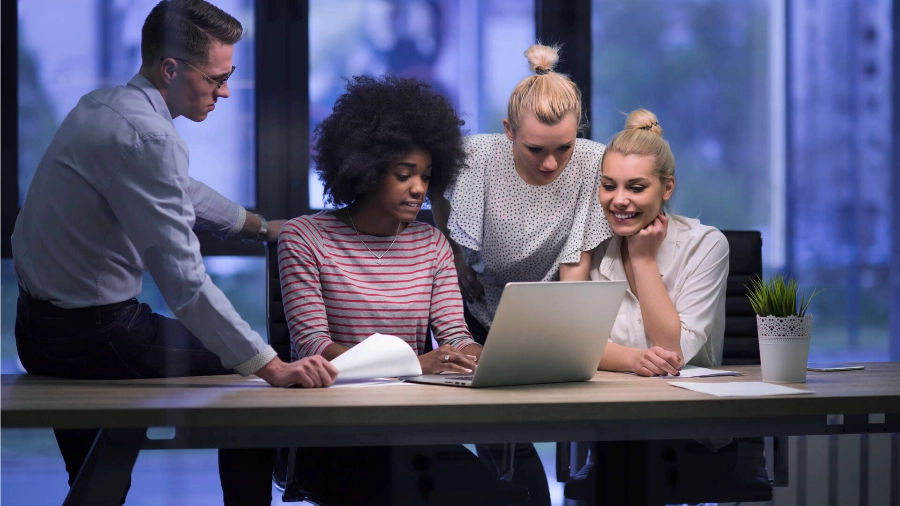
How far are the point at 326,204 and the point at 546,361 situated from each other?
0.68 metres

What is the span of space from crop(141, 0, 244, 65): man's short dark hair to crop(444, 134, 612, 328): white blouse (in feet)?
2.02

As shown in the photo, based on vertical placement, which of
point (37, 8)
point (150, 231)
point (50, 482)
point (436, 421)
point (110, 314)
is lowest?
point (50, 482)

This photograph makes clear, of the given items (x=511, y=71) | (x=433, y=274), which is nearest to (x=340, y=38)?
(x=511, y=71)

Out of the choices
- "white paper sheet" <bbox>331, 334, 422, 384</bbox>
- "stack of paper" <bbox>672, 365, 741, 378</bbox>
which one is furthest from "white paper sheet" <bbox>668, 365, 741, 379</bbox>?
"white paper sheet" <bbox>331, 334, 422, 384</bbox>

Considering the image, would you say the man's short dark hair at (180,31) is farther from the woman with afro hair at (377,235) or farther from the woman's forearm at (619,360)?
the woman's forearm at (619,360)

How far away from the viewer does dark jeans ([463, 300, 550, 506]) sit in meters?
1.28

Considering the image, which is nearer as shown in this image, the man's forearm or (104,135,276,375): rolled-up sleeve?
(104,135,276,375): rolled-up sleeve

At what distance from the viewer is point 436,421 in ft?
3.57

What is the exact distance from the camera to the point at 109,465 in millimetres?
1113

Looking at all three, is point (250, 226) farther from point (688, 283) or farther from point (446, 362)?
point (688, 283)

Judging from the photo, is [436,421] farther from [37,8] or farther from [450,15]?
[450,15]

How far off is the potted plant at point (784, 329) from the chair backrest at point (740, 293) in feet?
1.85

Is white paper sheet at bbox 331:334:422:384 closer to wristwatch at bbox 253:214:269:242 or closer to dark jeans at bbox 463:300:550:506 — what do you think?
dark jeans at bbox 463:300:550:506

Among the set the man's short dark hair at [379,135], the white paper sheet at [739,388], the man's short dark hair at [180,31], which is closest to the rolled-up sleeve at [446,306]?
the man's short dark hair at [379,135]
